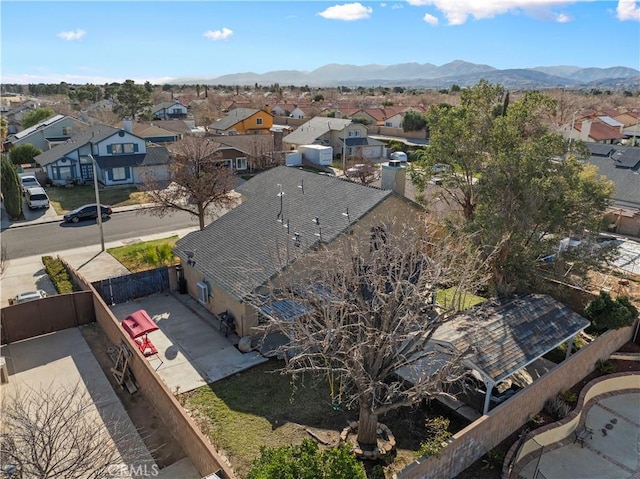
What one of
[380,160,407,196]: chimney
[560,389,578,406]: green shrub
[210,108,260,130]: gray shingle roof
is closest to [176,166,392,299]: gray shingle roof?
[380,160,407,196]: chimney

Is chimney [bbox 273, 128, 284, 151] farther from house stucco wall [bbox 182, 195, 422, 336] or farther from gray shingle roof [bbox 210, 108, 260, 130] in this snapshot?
house stucco wall [bbox 182, 195, 422, 336]

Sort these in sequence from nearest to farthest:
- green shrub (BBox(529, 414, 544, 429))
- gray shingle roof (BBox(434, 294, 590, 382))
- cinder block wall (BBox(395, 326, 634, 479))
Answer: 1. cinder block wall (BBox(395, 326, 634, 479))
2. gray shingle roof (BBox(434, 294, 590, 382))
3. green shrub (BBox(529, 414, 544, 429))

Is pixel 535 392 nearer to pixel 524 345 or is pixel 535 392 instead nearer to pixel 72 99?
pixel 524 345

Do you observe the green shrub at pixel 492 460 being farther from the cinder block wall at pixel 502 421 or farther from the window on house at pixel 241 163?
the window on house at pixel 241 163

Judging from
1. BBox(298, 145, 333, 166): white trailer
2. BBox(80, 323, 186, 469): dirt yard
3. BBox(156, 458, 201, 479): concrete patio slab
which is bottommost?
BBox(80, 323, 186, 469): dirt yard

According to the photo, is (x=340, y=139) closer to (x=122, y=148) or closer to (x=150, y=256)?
(x=122, y=148)

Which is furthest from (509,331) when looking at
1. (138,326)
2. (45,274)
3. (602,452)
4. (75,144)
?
(75,144)

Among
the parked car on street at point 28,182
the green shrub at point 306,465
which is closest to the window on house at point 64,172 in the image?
the parked car on street at point 28,182
